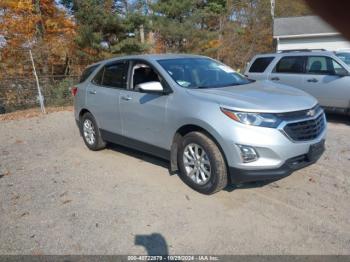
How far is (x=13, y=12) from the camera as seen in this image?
1772 cm

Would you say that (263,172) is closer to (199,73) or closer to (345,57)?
(199,73)

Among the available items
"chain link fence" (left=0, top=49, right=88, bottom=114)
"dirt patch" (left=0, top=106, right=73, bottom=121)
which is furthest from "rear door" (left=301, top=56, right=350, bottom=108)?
"chain link fence" (left=0, top=49, right=88, bottom=114)

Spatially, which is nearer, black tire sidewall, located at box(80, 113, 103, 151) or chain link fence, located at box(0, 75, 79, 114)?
black tire sidewall, located at box(80, 113, 103, 151)

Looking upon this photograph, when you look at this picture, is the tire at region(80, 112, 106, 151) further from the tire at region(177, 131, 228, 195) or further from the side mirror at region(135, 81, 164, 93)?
the tire at region(177, 131, 228, 195)

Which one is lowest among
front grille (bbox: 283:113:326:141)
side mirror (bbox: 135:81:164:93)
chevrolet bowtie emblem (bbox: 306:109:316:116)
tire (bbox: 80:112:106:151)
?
tire (bbox: 80:112:106:151)

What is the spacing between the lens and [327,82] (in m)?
7.98

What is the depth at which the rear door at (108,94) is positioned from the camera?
5.62 meters

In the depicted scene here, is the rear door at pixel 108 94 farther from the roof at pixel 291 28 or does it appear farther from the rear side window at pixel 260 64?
the roof at pixel 291 28

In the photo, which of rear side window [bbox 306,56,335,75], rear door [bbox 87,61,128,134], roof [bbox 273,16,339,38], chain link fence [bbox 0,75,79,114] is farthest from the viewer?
roof [bbox 273,16,339,38]

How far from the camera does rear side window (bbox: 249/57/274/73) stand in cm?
920

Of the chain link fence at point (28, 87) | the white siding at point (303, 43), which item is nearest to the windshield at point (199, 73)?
the chain link fence at point (28, 87)

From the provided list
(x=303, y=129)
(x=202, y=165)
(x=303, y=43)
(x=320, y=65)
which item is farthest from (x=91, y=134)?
(x=303, y=43)

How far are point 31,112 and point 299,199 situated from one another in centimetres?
1047

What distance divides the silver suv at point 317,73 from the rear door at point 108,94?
15.0ft
